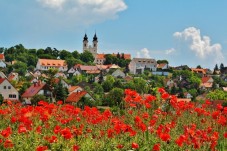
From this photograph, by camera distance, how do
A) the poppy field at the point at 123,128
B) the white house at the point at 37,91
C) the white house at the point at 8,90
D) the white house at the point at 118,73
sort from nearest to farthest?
the poppy field at the point at 123,128
the white house at the point at 37,91
the white house at the point at 8,90
the white house at the point at 118,73

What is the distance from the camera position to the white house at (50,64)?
135 m

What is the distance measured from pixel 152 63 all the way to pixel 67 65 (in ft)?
93.9

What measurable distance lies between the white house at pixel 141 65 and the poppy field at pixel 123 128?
124904 millimetres

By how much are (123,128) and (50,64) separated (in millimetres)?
133918

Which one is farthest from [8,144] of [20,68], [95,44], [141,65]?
[95,44]

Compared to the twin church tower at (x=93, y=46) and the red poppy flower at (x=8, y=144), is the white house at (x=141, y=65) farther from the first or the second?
the red poppy flower at (x=8, y=144)

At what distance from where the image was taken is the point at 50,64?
13775cm

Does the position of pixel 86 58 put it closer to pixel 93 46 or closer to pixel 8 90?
pixel 93 46

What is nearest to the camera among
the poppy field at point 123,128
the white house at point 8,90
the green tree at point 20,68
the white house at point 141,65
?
the poppy field at point 123,128

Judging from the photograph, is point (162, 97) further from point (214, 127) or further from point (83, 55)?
point (83, 55)

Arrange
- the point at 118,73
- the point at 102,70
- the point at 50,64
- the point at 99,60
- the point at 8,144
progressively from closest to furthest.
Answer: the point at 8,144 → the point at 118,73 → the point at 102,70 → the point at 50,64 → the point at 99,60

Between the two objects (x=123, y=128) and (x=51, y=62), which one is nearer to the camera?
(x=123, y=128)

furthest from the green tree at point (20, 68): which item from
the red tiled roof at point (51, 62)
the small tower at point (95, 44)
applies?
the small tower at point (95, 44)

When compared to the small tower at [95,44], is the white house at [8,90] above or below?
below
